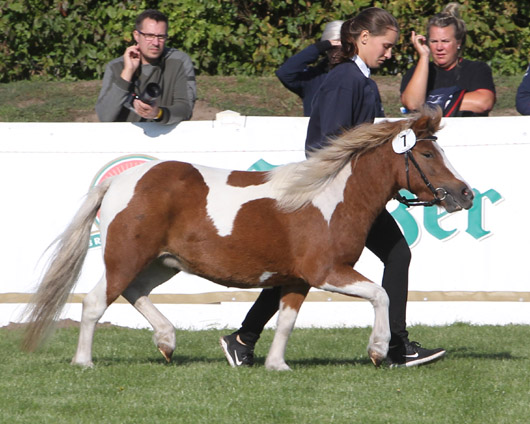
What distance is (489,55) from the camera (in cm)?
1456

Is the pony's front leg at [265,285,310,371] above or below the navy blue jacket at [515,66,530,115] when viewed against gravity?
below

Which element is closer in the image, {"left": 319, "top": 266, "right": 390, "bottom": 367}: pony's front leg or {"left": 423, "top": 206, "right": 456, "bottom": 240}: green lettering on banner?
{"left": 319, "top": 266, "right": 390, "bottom": 367}: pony's front leg

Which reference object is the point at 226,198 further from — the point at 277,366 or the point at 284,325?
the point at 277,366

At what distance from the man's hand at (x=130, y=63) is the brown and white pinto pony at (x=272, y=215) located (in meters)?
2.28

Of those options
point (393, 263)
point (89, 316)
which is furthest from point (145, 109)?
point (393, 263)

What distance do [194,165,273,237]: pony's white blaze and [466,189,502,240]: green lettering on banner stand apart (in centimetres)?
271

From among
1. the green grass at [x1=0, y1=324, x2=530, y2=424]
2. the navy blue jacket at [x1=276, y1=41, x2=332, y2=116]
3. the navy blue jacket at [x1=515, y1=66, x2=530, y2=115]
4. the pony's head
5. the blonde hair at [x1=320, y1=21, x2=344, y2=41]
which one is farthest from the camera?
the navy blue jacket at [x1=515, y1=66, x2=530, y2=115]

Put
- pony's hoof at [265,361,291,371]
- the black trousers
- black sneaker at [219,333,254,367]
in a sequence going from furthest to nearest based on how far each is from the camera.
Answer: black sneaker at [219,333,254,367], the black trousers, pony's hoof at [265,361,291,371]

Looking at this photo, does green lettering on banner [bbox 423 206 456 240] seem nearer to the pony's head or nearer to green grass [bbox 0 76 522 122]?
the pony's head

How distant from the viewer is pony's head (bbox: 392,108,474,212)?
6012mm

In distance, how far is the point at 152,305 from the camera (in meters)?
6.43

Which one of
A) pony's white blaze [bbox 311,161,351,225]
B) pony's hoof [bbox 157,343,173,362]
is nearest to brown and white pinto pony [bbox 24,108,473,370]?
pony's white blaze [bbox 311,161,351,225]

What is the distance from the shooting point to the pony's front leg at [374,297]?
5.89m

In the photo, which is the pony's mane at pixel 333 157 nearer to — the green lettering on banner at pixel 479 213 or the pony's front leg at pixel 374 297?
the pony's front leg at pixel 374 297
